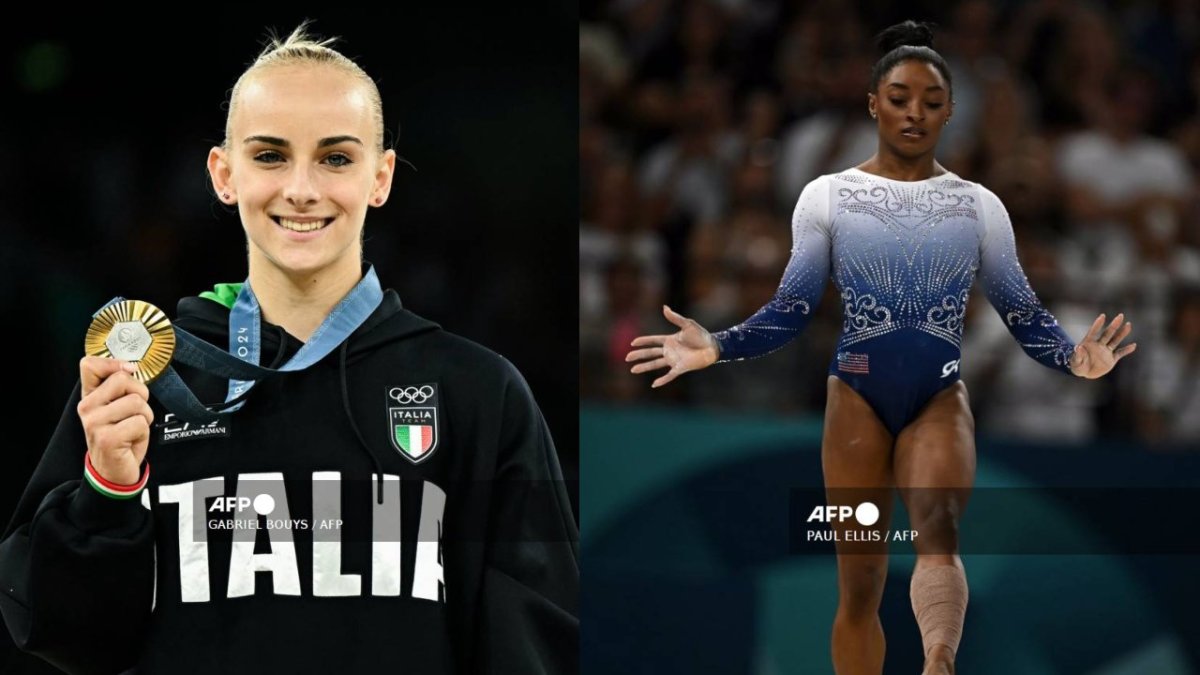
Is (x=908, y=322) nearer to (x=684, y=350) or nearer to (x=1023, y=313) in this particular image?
(x=1023, y=313)

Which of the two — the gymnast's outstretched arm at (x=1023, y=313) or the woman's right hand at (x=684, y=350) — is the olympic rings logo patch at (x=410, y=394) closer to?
the woman's right hand at (x=684, y=350)

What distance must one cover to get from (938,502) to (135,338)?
183cm

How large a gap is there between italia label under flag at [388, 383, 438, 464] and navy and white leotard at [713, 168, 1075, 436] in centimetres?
70

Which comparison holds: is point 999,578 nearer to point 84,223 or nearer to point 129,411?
point 129,411

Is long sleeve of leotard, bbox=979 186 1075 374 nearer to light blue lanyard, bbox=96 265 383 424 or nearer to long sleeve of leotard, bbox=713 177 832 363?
long sleeve of leotard, bbox=713 177 832 363

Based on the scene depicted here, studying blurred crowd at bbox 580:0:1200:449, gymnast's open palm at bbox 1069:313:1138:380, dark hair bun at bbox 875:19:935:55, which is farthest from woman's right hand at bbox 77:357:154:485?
gymnast's open palm at bbox 1069:313:1138:380

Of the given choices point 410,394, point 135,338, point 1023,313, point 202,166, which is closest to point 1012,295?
point 1023,313

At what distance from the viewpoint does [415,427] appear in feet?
12.8

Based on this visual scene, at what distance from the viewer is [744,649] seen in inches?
171

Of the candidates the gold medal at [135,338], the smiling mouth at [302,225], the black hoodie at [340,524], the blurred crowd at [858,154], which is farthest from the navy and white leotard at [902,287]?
the gold medal at [135,338]

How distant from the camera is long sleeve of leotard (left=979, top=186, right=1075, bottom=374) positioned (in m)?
3.74

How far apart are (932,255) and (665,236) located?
116cm

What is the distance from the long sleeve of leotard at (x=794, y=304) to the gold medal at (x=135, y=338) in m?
1.24

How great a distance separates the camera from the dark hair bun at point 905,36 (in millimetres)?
3885
